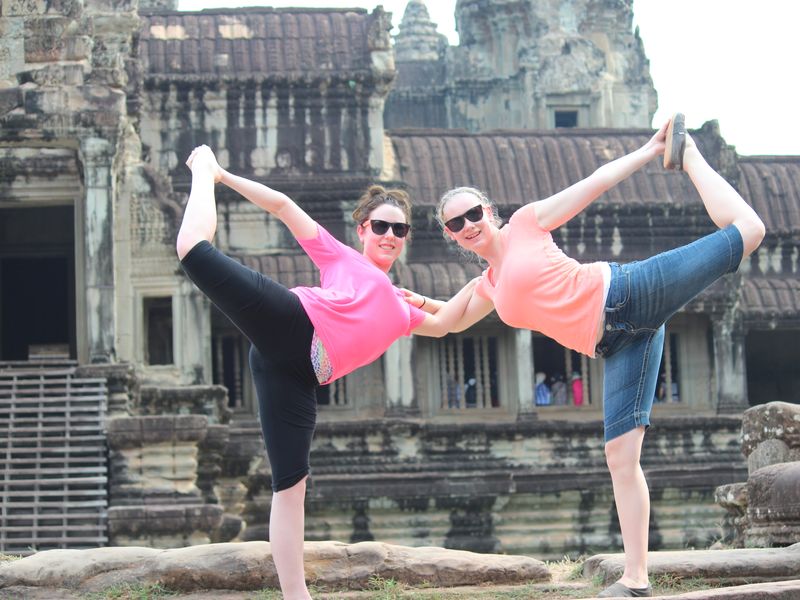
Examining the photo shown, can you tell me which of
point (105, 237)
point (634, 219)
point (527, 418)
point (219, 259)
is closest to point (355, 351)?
point (219, 259)

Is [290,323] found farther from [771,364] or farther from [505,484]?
[771,364]

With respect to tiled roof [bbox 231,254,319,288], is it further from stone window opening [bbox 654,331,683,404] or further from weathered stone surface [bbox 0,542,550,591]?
weathered stone surface [bbox 0,542,550,591]

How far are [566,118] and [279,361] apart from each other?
106 feet

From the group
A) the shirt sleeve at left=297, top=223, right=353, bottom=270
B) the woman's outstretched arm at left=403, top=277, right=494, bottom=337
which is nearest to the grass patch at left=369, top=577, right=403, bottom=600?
the woman's outstretched arm at left=403, top=277, right=494, bottom=337

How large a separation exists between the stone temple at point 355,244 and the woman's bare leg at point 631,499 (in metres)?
12.1

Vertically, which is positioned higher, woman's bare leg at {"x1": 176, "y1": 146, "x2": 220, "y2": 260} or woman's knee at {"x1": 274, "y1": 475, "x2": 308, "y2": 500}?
woman's bare leg at {"x1": 176, "y1": 146, "x2": 220, "y2": 260}

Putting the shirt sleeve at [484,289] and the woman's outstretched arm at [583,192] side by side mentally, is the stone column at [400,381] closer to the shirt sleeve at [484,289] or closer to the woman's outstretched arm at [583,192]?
the shirt sleeve at [484,289]

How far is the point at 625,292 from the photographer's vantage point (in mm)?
8141

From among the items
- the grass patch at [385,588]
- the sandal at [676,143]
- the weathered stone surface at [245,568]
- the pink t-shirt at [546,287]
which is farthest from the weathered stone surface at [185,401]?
the sandal at [676,143]

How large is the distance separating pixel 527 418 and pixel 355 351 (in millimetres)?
19925

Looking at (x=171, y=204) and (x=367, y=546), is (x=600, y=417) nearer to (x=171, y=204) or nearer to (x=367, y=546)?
(x=171, y=204)

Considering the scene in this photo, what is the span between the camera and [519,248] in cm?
834

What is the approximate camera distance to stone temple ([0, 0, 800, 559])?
68.9ft

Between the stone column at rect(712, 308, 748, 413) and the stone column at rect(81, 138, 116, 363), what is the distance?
12305mm
